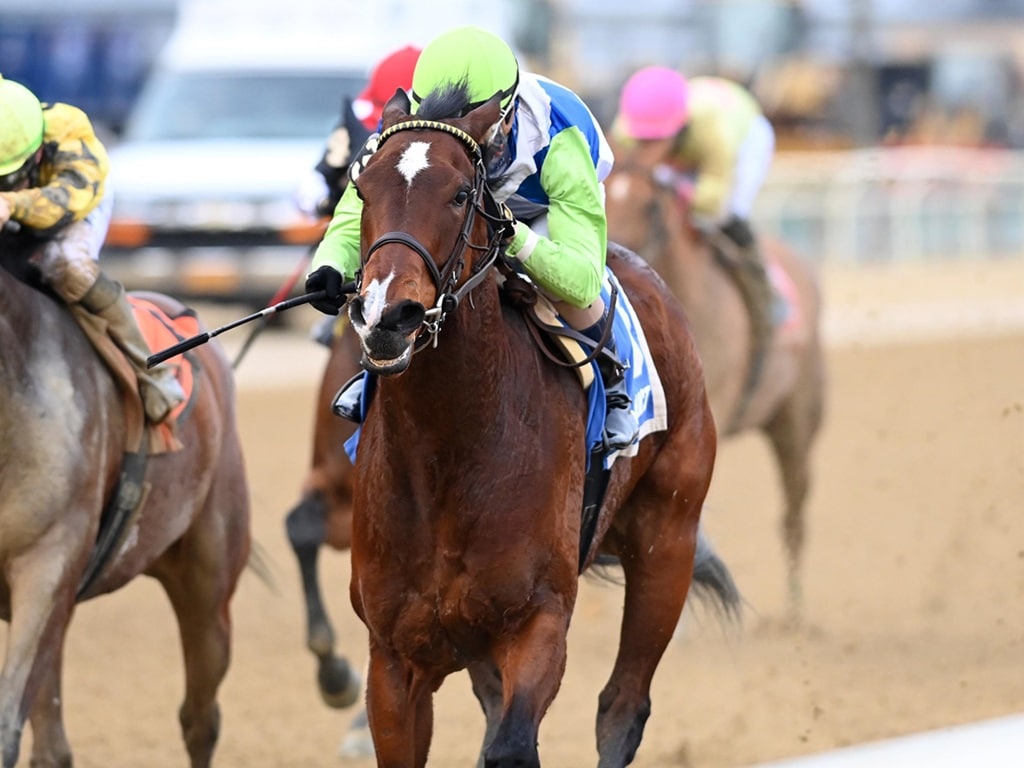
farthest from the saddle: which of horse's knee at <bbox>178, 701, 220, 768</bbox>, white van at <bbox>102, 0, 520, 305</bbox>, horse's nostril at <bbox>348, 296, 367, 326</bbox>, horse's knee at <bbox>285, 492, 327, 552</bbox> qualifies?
white van at <bbox>102, 0, 520, 305</bbox>

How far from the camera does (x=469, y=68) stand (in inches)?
164

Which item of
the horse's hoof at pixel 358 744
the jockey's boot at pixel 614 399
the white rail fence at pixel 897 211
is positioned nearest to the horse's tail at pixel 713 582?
the jockey's boot at pixel 614 399

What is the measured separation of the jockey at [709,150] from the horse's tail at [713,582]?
2.58 metres

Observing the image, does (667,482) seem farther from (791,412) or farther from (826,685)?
(791,412)

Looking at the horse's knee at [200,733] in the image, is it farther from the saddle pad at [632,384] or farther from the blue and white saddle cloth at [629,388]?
the saddle pad at [632,384]

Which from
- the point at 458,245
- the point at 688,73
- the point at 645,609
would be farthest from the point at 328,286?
the point at 688,73

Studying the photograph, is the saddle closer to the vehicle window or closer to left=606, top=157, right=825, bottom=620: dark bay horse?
left=606, top=157, right=825, bottom=620: dark bay horse

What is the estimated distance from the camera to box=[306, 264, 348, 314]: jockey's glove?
3.93 meters

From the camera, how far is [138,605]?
28.3 feet

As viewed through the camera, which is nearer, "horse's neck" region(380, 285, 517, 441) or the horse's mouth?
the horse's mouth

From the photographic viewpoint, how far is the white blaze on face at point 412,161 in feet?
12.4

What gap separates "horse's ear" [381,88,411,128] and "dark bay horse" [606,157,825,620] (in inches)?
132

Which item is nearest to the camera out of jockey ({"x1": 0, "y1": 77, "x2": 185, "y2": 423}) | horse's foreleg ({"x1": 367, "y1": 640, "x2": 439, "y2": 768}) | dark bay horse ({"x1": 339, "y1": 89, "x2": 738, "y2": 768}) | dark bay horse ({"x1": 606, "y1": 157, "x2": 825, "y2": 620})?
dark bay horse ({"x1": 339, "y1": 89, "x2": 738, "y2": 768})

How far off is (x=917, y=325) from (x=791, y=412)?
8.01 metres
